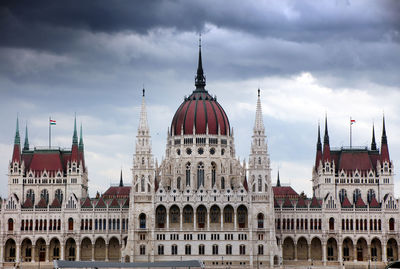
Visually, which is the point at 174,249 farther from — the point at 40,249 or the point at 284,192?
the point at 284,192

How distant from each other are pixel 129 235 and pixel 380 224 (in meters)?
48.3

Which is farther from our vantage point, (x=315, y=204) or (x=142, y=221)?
(x=315, y=204)

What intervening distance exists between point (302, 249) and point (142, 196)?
33.2 meters

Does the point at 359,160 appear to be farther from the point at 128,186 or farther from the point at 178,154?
the point at 128,186

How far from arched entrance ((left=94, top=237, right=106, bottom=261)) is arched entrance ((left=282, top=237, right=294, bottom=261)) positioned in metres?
34.9

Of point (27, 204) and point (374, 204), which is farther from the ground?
point (27, 204)

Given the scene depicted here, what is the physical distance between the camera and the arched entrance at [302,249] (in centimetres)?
17662

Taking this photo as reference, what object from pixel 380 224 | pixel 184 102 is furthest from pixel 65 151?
pixel 380 224

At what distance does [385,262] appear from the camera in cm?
17125

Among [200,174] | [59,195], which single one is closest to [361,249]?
[200,174]

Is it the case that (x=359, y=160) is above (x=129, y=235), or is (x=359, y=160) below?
above

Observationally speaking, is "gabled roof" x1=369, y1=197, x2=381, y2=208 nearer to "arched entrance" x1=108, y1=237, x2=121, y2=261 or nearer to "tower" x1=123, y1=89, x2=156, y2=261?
"tower" x1=123, y1=89, x2=156, y2=261

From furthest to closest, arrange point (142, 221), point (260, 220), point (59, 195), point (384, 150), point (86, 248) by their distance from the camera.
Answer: point (384, 150), point (59, 195), point (86, 248), point (142, 221), point (260, 220)

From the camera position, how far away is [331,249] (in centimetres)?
17712
